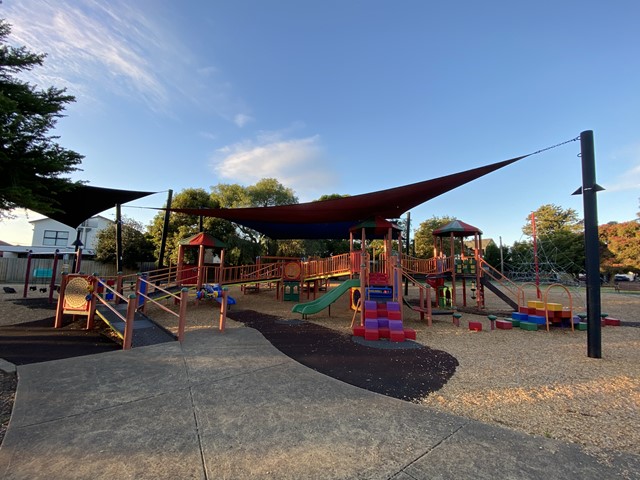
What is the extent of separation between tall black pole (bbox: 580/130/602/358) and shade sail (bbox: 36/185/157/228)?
1224cm

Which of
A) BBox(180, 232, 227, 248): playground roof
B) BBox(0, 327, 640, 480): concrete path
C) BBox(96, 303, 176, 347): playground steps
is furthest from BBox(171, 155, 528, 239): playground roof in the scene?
BBox(0, 327, 640, 480): concrete path

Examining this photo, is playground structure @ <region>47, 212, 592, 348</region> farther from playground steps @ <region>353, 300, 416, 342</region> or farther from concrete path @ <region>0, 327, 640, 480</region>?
concrete path @ <region>0, 327, 640, 480</region>

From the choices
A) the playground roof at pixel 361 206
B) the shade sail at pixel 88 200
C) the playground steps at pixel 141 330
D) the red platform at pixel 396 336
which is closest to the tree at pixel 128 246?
the shade sail at pixel 88 200

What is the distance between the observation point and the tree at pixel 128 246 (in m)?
22.3

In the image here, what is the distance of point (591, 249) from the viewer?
5445 mm

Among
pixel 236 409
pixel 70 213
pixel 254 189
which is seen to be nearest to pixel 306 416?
pixel 236 409

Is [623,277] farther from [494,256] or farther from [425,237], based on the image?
[425,237]

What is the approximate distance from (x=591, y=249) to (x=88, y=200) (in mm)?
13935

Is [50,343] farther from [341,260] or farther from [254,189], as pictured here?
[254,189]

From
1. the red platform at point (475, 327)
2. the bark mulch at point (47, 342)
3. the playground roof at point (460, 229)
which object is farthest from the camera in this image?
the playground roof at point (460, 229)

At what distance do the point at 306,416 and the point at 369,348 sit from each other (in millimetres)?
3233

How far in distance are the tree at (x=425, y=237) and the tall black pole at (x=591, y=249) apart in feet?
87.1

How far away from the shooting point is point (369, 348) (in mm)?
5980

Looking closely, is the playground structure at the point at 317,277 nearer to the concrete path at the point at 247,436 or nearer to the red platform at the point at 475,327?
the red platform at the point at 475,327
